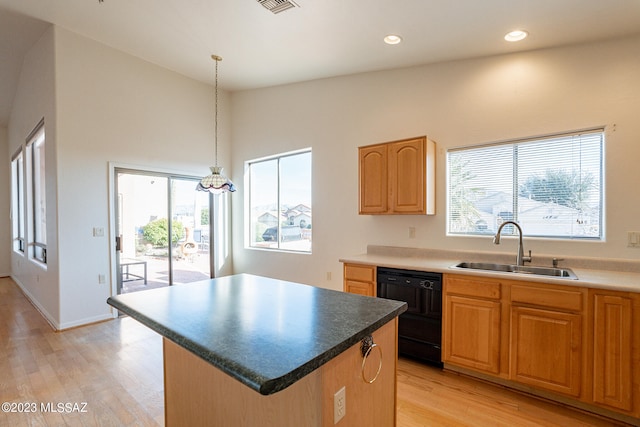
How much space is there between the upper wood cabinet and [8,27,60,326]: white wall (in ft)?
12.2

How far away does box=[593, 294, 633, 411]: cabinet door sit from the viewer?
77.2 inches

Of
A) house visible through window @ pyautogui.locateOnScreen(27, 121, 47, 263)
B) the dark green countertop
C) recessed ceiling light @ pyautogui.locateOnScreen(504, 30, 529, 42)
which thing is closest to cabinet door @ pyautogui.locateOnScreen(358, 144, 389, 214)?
recessed ceiling light @ pyautogui.locateOnScreen(504, 30, 529, 42)

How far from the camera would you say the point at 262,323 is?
49.5 inches

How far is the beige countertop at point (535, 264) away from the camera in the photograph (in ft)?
6.84

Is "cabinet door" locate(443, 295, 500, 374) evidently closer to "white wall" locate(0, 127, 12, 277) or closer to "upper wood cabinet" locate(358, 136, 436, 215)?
"upper wood cabinet" locate(358, 136, 436, 215)

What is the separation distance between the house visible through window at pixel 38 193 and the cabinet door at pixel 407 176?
195 inches

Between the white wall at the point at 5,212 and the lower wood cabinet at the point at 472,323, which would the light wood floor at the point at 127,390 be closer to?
the lower wood cabinet at the point at 472,323

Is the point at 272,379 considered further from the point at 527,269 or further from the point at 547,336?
the point at 527,269

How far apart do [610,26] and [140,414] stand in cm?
453

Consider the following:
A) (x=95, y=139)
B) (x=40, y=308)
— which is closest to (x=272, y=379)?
(x=95, y=139)

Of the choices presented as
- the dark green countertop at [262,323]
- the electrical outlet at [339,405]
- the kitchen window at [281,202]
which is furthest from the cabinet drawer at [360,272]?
the electrical outlet at [339,405]

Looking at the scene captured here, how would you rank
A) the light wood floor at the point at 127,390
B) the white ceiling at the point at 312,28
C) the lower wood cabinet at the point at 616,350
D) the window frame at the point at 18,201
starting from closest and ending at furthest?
1. the lower wood cabinet at the point at 616,350
2. the light wood floor at the point at 127,390
3. the white ceiling at the point at 312,28
4. the window frame at the point at 18,201

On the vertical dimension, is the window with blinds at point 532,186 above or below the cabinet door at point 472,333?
above

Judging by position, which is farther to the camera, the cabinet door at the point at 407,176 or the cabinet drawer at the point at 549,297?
the cabinet door at the point at 407,176
